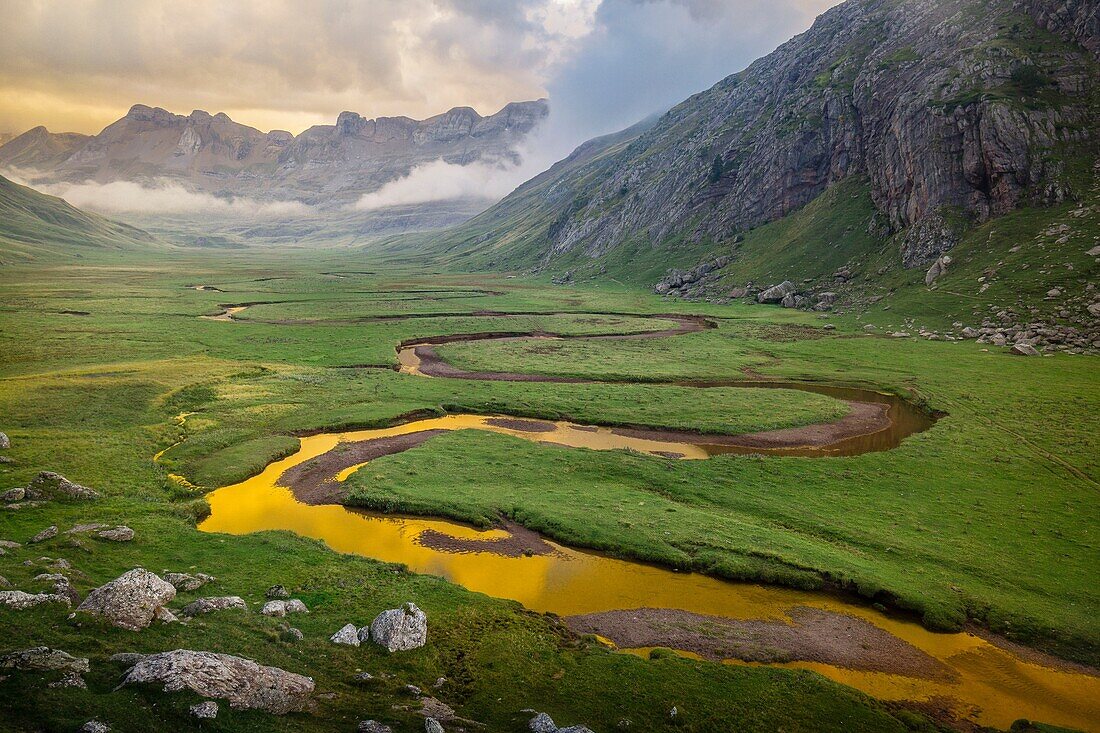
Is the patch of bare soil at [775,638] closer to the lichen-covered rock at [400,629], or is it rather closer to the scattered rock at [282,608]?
the lichen-covered rock at [400,629]

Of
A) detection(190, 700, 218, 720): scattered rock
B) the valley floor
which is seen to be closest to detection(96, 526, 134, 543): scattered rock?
the valley floor

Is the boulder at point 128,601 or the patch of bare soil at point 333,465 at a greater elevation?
the boulder at point 128,601

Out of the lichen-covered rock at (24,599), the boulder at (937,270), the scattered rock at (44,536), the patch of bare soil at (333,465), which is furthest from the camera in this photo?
the boulder at (937,270)

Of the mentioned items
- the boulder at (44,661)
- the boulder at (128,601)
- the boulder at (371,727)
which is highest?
the boulder at (44,661)

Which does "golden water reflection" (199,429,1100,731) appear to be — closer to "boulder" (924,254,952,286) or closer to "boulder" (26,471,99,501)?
"boulder" (26,471,99,501)

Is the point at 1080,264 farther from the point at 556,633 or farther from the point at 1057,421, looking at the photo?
the point at 556,633

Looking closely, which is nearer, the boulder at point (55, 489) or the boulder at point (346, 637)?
the boulder at point (346, 637)

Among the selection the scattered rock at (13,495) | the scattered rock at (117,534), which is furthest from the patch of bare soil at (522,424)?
the scattered rock at (13,495)

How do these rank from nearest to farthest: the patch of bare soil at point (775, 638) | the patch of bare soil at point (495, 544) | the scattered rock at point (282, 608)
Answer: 1. the scattered rock at point (282, 608)
2. the patch of bare soil at point (775, 638)
3. the patch of bare soil at point (495, 544)
